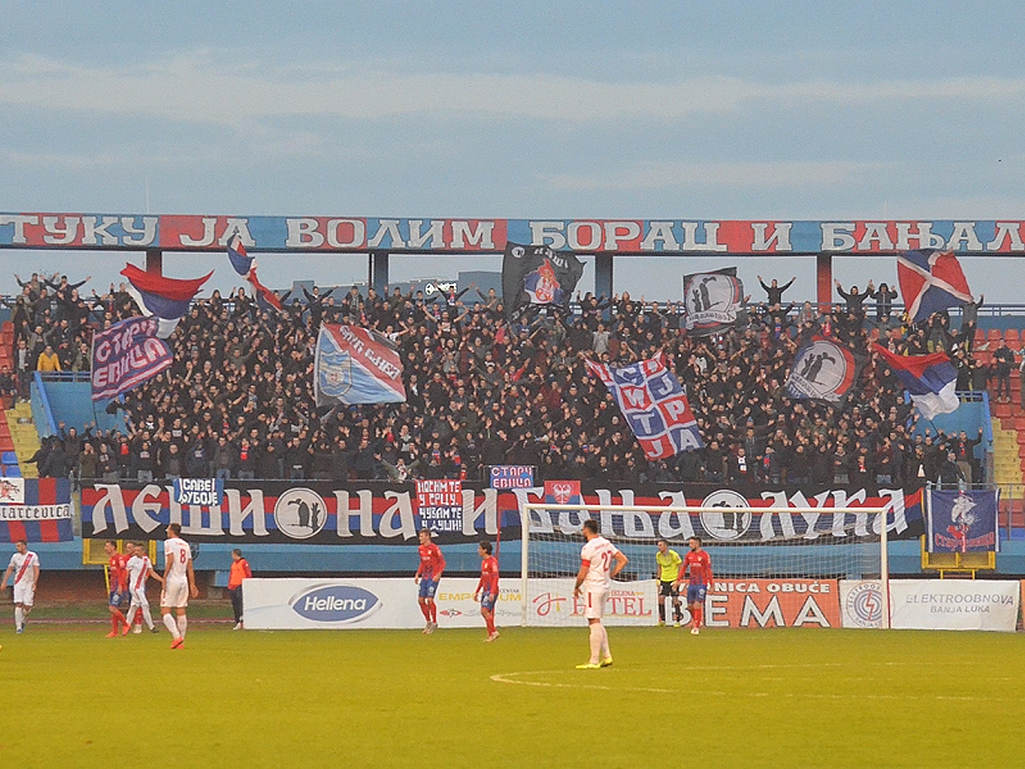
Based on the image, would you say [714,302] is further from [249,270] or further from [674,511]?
[249,270]

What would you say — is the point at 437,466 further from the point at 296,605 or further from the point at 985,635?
the point at 985,635

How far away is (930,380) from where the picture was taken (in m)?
45.1

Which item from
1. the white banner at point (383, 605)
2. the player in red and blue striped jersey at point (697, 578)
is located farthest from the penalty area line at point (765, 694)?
the white banner at point (383, 605)

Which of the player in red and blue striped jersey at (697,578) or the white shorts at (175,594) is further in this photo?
the player in red and blue striped jersey at (697,578)

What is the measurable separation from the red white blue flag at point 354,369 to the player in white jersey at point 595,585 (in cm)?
2072

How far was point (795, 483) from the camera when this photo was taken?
145 ft

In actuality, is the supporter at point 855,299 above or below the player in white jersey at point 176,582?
above

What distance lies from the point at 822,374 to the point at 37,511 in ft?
66.5

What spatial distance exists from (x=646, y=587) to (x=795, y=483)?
19.0 feet

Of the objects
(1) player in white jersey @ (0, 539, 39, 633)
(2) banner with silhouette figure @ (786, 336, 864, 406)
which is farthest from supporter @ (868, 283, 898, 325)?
(1) player in white jersey @ (0, 539, 39, 633)

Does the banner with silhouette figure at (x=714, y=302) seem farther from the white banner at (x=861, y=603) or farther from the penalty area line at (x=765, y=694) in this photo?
the penalty area line at (x=765, y=694)

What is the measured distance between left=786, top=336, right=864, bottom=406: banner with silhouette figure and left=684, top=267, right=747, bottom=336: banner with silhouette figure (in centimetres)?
322

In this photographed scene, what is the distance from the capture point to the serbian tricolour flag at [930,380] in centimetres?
4477

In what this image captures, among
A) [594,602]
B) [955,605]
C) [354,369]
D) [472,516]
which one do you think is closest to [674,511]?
[472,516]
